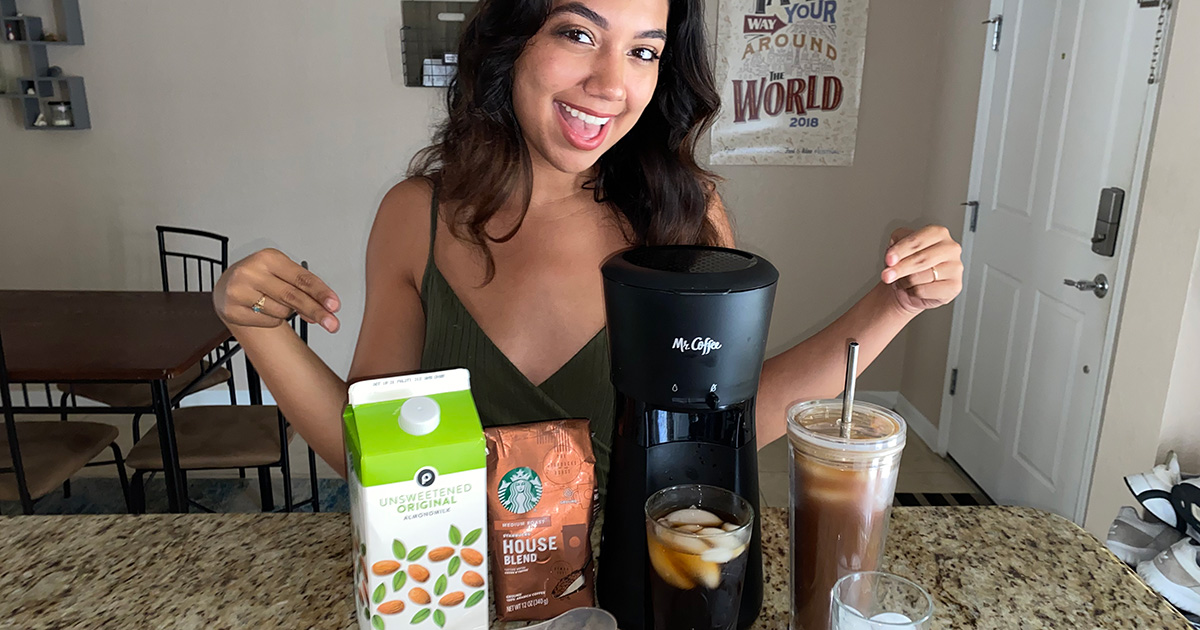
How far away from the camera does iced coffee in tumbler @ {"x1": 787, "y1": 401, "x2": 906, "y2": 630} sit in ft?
2.36

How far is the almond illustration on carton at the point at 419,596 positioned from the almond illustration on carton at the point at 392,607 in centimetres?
1

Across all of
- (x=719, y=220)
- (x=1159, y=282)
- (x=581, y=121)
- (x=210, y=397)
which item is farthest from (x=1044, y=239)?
(x=210, y=397)

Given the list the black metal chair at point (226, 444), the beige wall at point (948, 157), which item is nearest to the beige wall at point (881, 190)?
the beige wall at point (948, 157)

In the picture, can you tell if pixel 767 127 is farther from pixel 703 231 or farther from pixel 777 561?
pixel 777 561

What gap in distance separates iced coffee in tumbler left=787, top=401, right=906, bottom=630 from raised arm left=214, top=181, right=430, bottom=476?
1.53 ft

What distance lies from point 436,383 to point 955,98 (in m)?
3.05

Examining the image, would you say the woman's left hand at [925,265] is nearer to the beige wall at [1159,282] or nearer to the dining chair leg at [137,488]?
the beige wall at [1159,282]

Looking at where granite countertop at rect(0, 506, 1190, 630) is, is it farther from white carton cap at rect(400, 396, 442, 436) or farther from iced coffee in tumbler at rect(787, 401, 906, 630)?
white carton cap at rect(400, 396, 442, 436)

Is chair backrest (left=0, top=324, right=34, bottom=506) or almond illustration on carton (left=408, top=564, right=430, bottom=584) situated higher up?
almond illustration on carton (left=408, top=564, right=430, bottom=584)

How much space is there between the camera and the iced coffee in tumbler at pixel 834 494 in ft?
2.36

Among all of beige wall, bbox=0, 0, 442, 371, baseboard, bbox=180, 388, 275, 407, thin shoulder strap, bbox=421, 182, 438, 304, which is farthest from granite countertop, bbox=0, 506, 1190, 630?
baseboard, bbox=180, 388, 275, 407

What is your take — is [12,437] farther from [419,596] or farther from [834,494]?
[834,494]

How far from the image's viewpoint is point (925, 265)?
2.89 ft

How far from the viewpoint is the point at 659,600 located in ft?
2.39
